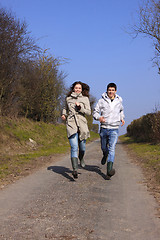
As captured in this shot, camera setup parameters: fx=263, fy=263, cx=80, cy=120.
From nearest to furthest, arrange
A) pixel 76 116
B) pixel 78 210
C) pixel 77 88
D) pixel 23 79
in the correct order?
pixel 78 210 < pixel 76 116 < pixel 77 88 < pixel 23 79

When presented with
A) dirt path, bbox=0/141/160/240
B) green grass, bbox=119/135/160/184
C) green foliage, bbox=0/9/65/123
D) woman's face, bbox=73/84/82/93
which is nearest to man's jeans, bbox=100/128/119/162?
dirt path, bbox=0/141/160/240

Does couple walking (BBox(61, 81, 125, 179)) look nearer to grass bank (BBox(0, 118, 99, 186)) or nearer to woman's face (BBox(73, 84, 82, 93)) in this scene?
woman's face (BBox(73, 84, 82, 93))

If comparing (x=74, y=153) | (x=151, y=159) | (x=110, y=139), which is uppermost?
(x=110, y=139)

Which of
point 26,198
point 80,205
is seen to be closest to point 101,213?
point 80,205

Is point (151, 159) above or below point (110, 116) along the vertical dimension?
below

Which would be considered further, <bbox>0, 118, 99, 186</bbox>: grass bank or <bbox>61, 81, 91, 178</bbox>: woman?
<bbox>0, 118, 99, 186</bbox>: grass bank

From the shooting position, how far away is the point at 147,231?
3.15 m

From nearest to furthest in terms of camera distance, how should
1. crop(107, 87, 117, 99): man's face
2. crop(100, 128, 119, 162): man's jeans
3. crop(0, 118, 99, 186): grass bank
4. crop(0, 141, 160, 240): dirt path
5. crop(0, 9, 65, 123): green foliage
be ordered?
crop(0, 141, 160, 240): dirt path
crop(100, 128, 119, 162): man's jeans
crop(107, 87, 117, 99): man's face
crop(0, 118, 99, 186): grass bank
crop(0, 9, 65, 123): green foliage

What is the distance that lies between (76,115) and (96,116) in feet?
1.65

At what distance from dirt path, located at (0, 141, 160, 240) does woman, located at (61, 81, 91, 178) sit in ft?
2.82

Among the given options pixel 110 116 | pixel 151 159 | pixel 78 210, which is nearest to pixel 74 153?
pixel 110 116

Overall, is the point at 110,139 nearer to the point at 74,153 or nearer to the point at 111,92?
the point at 74,153

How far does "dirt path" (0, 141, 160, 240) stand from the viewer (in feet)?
9.92

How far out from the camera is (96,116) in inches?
252
